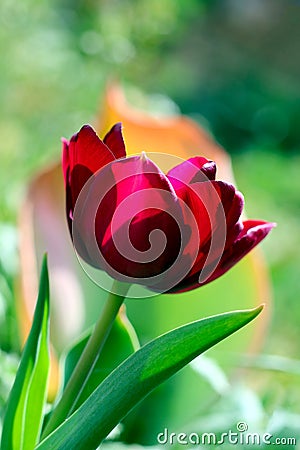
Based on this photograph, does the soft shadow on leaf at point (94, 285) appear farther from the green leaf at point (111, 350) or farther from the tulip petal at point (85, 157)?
the tulip petal at point (85, 157)

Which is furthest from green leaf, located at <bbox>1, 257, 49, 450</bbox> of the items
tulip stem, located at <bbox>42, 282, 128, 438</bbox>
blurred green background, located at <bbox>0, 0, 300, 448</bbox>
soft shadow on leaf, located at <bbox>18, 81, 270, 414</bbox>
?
blurred green background, located at <bbox>0, 0, 300, 448</bbox>

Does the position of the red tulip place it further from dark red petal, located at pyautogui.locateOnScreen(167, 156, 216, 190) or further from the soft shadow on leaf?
the soft shadow on leaf

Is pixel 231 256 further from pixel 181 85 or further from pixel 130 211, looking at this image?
pixel 181 85

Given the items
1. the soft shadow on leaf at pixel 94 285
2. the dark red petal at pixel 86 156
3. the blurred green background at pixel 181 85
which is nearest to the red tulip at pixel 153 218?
the dark red petal at pixel 86 156

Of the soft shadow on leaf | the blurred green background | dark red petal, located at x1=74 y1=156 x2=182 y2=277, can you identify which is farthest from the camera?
the blurred green background

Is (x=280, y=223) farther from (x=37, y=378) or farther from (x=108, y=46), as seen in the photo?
(x=37, y=378)

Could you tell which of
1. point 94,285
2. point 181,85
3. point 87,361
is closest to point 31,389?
point 87,361
